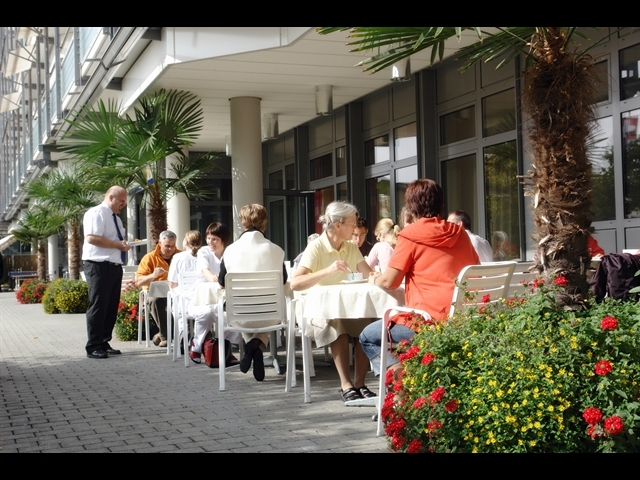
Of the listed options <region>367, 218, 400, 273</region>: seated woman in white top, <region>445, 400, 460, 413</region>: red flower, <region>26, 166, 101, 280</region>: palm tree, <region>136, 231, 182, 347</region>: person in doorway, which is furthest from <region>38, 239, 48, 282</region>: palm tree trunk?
<region>445, 400, 460, 413</region>: red flower

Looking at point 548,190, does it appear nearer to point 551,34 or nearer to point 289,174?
point 551,34

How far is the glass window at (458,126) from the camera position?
461 inches

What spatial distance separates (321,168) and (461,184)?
202 inches

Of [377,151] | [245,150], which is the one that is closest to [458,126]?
[377,151]

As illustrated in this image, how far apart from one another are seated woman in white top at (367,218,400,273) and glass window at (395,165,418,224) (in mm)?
4388

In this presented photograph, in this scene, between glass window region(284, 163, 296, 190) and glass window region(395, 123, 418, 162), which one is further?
glass window region(284, 163, 296, 190)

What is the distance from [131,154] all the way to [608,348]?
9.38 metres

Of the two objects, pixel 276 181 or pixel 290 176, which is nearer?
pixel 290 176

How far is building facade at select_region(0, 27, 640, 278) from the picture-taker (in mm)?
8883

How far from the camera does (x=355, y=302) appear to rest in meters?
5.47

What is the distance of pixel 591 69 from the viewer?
4.39 metres

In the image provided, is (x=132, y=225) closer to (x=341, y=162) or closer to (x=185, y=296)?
(x=341, y=162)

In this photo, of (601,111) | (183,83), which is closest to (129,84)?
(183,83)

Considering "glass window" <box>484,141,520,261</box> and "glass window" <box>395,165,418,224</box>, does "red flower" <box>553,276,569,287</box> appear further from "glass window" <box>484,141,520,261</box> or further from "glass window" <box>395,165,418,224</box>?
"glass window" <box>395,165,418,224</box>
